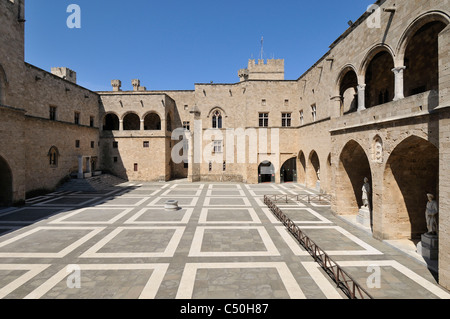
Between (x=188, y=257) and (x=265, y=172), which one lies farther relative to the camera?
(x=265, y=172)

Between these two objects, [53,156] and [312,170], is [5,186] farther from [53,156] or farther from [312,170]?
[312,170]

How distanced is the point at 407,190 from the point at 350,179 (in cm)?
372

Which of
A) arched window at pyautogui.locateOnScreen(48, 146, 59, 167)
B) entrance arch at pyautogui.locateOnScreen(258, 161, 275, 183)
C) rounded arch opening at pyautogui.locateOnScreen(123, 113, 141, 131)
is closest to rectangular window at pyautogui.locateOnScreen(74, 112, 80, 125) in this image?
arched window at pyautogui.locateOnScreen(48, 146, 59, 167)

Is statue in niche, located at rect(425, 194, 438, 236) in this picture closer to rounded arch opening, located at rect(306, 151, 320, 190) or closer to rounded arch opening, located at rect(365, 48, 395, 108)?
rounded arch opening, located at rect(365, 48, 395, 108)

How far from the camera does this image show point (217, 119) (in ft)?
99.8

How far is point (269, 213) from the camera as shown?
14.4 metres

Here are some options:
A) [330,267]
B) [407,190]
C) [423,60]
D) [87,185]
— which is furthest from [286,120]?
[87,185]

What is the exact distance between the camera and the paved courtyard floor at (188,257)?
255 inches

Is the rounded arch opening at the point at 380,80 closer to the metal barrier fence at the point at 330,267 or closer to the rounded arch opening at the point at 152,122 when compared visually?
the metal barrier fence at the point at 330,267

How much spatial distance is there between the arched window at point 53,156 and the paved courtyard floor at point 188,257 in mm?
7865

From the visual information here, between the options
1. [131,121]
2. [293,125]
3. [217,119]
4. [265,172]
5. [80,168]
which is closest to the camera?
[80,168]

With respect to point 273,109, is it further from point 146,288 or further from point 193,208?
point 146,288

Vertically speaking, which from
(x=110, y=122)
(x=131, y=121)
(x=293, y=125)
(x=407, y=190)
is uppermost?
(x=131, y=121)
